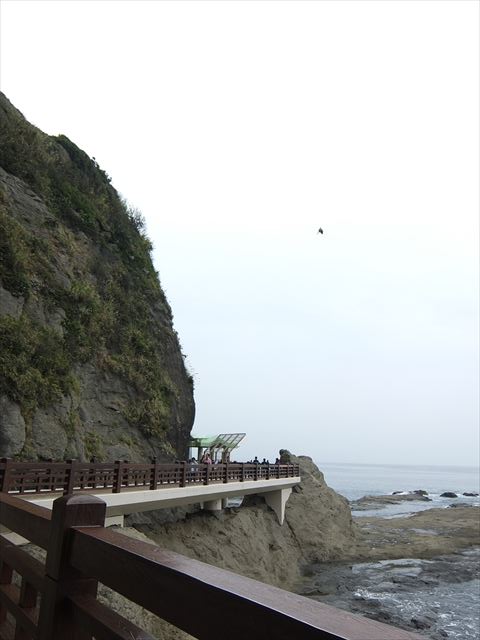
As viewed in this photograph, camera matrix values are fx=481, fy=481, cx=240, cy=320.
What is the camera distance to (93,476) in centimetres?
1303

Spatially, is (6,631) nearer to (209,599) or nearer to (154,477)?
(209,599)

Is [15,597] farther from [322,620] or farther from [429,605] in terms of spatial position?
[429,605]

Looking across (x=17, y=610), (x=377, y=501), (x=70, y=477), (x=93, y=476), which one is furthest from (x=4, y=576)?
(x=377, y=501)

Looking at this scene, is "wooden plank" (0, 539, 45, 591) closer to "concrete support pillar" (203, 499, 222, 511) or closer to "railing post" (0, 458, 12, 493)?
"railing post" (0, 458, 12, 493)

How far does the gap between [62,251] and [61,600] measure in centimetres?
2130

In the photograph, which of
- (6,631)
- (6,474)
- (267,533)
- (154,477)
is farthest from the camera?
(267,533)

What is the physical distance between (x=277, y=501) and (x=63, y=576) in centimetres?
2525

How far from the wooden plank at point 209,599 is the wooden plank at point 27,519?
0.66 metres

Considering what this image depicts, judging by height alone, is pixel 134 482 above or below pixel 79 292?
below

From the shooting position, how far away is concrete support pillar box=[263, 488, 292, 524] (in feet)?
84.0

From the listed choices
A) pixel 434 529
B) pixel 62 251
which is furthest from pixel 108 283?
pixel 434 529

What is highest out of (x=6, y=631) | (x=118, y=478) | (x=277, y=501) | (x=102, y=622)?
(x=102, y=622)

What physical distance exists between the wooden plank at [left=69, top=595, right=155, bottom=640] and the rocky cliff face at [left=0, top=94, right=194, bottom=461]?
1326 centimetres

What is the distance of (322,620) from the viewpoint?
1.25 metres
